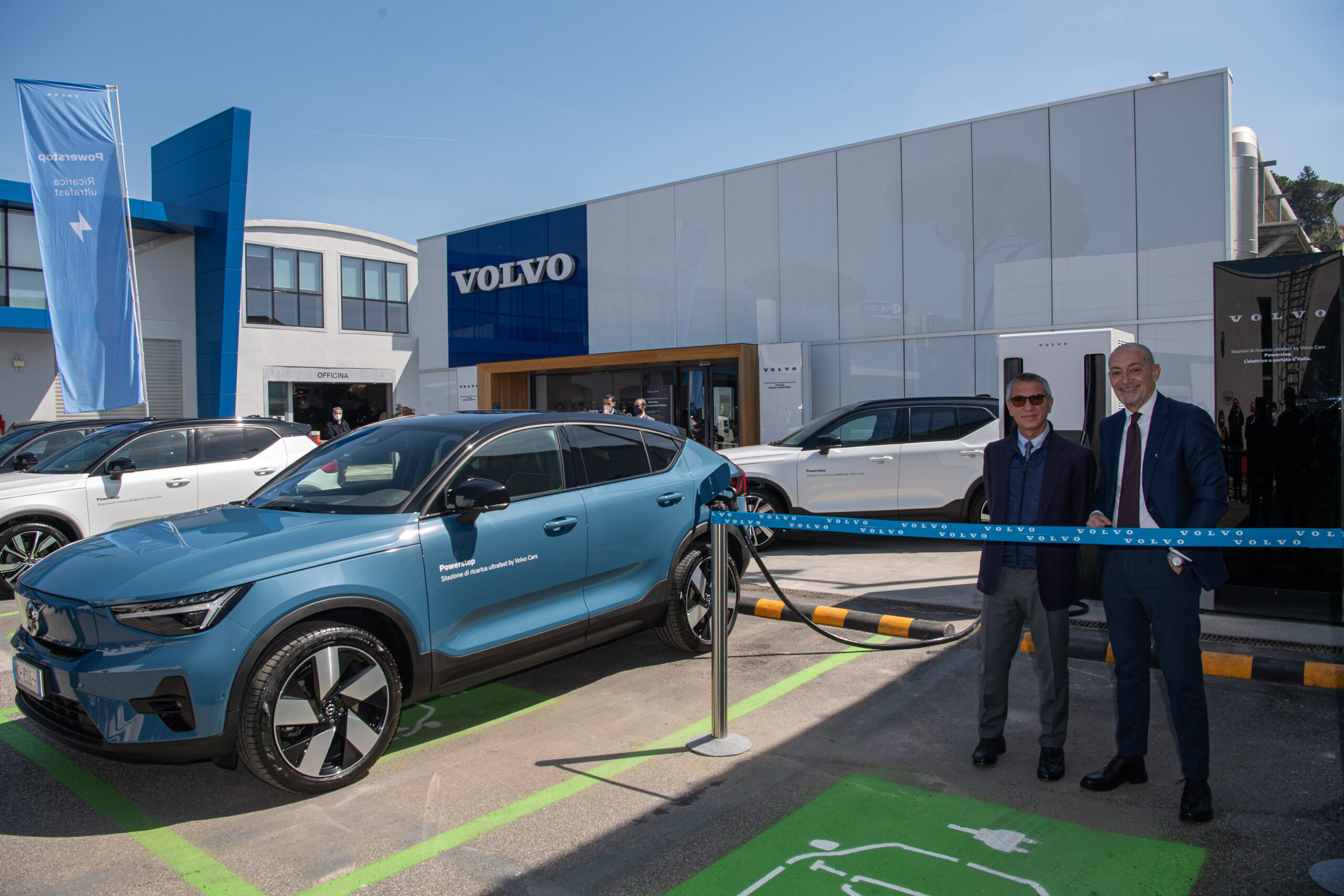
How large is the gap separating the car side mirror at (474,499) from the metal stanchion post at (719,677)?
1079mm

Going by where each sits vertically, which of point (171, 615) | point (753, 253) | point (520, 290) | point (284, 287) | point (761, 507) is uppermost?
point (284, 287)

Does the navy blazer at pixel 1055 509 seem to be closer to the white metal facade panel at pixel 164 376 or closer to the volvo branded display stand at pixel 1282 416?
the volvo branded display stand at pixel 1282 416

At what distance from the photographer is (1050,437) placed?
392 centimetres

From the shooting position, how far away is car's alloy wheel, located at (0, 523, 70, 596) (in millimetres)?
7730

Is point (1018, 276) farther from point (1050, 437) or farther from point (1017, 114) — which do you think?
point (1050, 437)

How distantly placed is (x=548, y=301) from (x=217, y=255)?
37.0 ft

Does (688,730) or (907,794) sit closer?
(907,794)

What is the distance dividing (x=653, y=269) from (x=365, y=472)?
15142mm

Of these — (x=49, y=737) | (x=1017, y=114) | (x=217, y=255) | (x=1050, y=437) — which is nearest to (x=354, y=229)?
(x=217, y=255)

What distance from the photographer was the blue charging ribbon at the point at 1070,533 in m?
2.99

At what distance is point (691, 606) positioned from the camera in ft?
18.2

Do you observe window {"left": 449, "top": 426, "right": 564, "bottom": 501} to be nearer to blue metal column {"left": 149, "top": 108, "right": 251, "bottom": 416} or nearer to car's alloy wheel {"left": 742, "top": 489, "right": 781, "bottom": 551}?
car's alloy wheel {"left": 742, "top": 489, "right": 781, "bottom": 551}

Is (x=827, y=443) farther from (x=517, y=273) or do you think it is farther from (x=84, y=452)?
(x=517, y=273)

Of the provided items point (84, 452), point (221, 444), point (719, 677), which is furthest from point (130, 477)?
point (719, 677)
